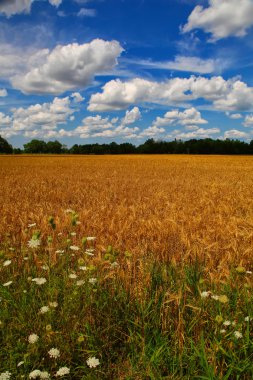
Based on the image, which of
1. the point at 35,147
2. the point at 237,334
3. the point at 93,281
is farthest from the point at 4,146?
the point at 237,334

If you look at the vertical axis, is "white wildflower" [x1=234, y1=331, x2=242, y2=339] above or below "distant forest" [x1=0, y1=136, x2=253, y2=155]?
below

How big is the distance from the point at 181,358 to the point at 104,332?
631 mm

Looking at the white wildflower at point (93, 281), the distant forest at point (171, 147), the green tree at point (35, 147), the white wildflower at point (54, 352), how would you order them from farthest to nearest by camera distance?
the green tree at point (35, 147) → the distant forest at point (171, 147) → the white wildflower at point (93, 281) → the white wildflower at point (54, 352)

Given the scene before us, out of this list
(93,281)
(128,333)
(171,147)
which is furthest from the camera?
(171,147)

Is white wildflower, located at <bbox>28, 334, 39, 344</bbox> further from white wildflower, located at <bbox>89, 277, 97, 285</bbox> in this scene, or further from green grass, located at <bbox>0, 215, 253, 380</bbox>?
white wildflower, located at <bbox>89, 277, 97, 285</bbox>

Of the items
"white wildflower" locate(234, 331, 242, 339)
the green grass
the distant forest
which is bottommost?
the green grass

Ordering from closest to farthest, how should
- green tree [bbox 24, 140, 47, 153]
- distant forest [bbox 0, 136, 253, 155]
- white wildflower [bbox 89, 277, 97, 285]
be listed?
white wildflower [bbox 89, 277, 97, 285]
distant forest [bbox 0, 136, 253, 155]
green tree [bbox 24, 140, 47, 153]

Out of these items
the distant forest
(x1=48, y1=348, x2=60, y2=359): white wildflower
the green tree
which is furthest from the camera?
the green tree

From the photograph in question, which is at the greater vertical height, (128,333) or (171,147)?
(171,147)

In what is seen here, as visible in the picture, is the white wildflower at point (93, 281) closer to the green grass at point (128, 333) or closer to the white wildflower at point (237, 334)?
the green grass at point (128, 333)

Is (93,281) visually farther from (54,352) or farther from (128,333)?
(54,352)

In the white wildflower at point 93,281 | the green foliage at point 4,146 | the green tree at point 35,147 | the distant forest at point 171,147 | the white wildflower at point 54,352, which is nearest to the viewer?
the white wildflower at point 54,352

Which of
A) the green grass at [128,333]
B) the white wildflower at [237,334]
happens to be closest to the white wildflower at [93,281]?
the green grass at [128,333]

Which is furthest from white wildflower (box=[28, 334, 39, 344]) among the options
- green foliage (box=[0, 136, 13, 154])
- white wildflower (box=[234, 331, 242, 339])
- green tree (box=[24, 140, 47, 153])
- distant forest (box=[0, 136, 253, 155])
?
green tree (box=[24, 140, 47, 153])
